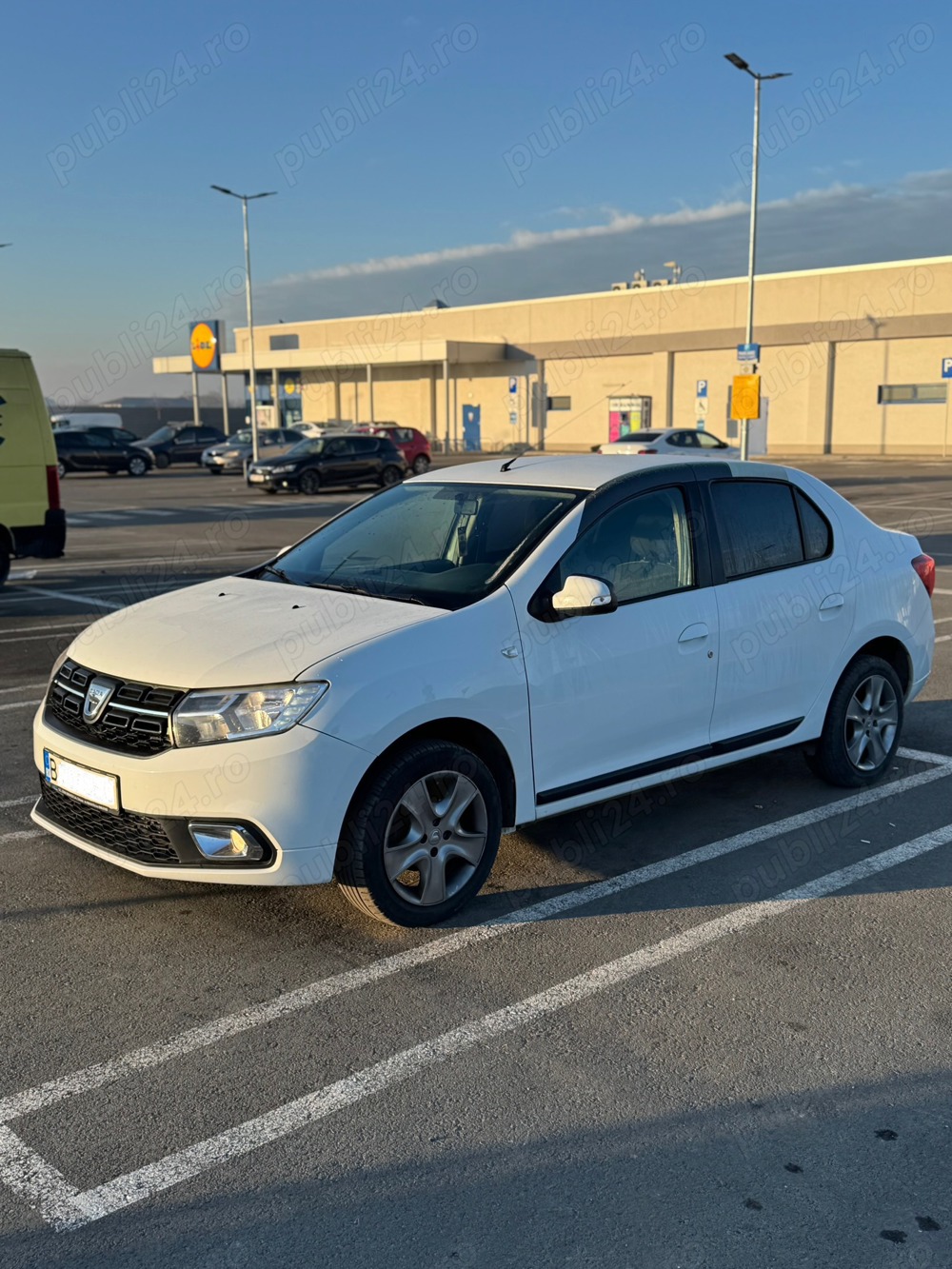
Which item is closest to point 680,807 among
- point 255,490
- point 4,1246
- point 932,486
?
point 4,1246

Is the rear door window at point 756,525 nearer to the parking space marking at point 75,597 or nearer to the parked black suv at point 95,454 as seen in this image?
the parking space marking at point 75,597

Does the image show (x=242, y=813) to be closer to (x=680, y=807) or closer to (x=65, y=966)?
(x=65, y=966)

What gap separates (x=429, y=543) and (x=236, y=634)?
3.61 feet

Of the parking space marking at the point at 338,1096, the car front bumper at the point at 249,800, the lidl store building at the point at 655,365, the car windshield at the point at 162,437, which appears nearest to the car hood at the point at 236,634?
the car front bumper at the point at 249,800

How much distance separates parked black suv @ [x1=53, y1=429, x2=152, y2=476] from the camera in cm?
3919

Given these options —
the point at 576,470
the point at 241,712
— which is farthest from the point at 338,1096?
the point at 576,470

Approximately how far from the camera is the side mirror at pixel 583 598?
4.51m

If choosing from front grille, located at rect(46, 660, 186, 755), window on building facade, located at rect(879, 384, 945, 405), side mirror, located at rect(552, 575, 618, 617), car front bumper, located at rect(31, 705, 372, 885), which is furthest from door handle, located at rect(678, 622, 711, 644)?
window on building facade, located at rect(879, 384, 945, 405)

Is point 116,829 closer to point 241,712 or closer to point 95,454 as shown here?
point 241,712

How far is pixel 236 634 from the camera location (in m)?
4.43

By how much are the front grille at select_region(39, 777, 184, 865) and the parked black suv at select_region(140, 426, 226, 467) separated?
41.8 m

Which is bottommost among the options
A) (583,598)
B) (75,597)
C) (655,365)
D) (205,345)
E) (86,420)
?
(75,597)

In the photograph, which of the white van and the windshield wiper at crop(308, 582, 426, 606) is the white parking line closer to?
the windshield wiper at crop(308, 582, 426, 606)

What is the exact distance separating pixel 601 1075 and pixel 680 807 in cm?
251
